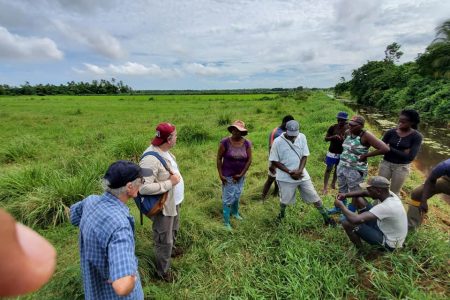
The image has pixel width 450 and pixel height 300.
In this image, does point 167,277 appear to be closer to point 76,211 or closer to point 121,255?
point 76,211

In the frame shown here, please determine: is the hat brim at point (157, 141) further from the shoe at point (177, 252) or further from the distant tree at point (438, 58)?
the distant tree at point (438, 58)

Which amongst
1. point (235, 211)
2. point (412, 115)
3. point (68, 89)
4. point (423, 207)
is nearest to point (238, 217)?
point (235, 211)

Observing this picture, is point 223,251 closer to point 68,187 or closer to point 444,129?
point 68,187

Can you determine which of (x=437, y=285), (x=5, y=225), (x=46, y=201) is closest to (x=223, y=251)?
(x=437, y=285)

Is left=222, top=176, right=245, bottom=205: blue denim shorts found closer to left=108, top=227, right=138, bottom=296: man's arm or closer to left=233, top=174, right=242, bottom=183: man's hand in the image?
left=233, top=174, right=242, bottom=183: man's hand

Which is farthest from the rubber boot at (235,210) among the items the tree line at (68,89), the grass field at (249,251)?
the tree line at (68,89)

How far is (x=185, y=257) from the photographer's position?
3666 millimetres

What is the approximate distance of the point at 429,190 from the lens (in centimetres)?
352

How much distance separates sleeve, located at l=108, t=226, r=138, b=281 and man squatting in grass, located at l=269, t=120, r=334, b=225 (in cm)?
278

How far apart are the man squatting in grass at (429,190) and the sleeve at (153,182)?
3.00 meters

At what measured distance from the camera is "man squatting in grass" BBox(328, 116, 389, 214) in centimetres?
404

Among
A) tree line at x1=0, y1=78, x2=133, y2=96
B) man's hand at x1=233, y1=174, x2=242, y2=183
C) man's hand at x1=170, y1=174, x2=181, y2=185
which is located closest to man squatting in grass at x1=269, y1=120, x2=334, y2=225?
man's hand at x1=233, y1=174, x2=242, y2=183

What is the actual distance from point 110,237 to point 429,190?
3.59 m

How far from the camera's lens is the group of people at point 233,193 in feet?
5.96
